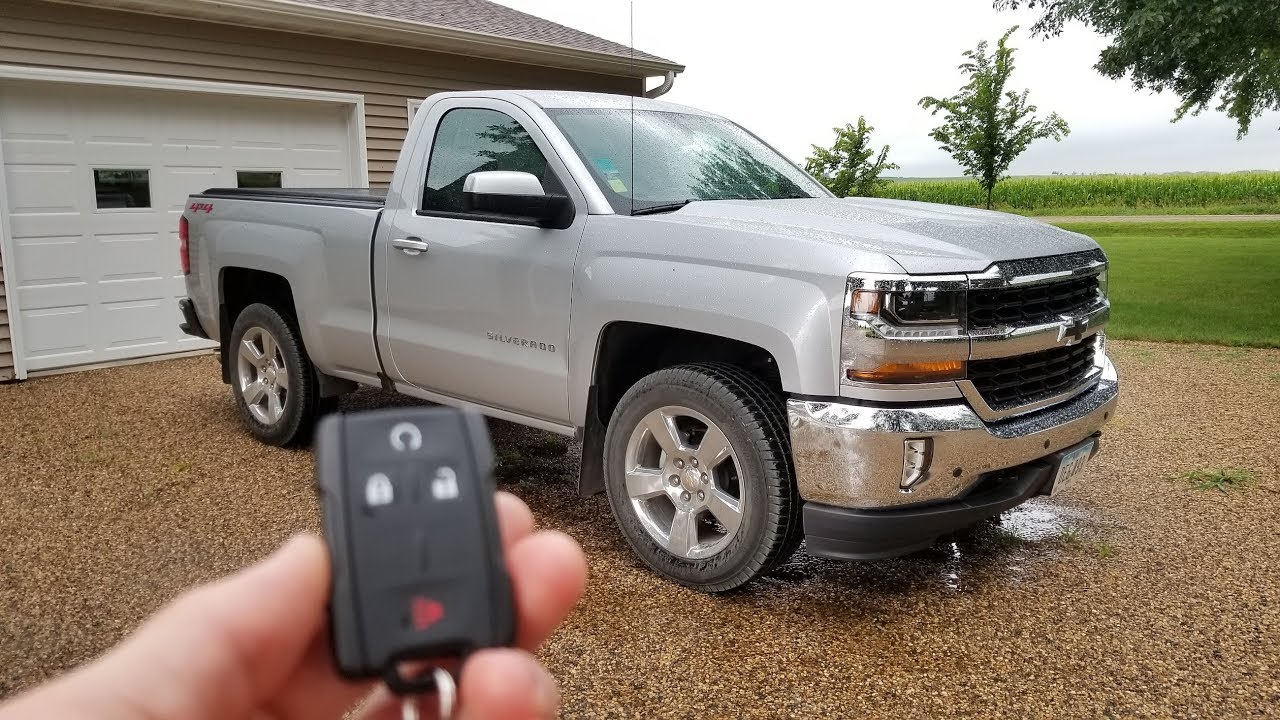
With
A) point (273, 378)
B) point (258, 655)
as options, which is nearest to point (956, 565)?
point (258, 655)

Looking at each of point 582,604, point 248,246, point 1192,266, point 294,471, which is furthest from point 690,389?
point 1192,266

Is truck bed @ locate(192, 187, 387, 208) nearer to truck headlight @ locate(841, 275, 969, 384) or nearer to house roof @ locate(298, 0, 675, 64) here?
truck headlight @ locate(841, 275, 969, 384)

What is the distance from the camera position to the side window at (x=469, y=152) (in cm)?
439

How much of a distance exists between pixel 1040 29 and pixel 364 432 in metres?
15.6

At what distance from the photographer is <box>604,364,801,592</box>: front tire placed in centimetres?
341

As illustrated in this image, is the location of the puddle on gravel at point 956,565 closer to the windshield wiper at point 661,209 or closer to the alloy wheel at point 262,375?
the windshield wiper at point 661,209

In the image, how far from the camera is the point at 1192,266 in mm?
17781

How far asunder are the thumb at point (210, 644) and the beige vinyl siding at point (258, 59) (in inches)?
349

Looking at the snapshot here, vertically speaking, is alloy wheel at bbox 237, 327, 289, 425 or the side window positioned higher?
the side window

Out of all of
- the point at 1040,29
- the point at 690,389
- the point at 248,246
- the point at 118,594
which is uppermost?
the point at 1040,29

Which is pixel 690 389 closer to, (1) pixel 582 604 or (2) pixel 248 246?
(1) pixel 582 604

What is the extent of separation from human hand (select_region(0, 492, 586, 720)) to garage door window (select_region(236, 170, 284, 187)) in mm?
9479

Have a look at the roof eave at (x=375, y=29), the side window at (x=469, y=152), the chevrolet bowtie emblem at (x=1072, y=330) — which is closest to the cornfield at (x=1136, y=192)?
the roof eave at (x=375, y=29)

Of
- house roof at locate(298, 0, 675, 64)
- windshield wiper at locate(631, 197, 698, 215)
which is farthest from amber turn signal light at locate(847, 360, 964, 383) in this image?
house roof at locate(298, 0, 675, 64)
